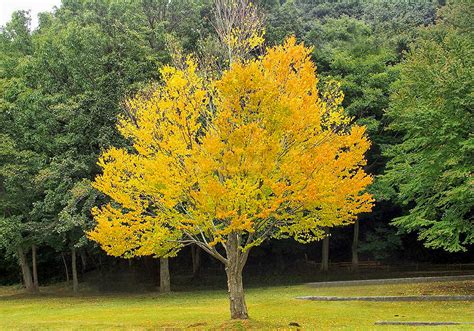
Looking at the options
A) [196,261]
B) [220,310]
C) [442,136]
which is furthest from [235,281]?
[196,261]

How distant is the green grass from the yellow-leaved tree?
11.2ft

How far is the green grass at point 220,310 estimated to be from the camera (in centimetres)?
1612

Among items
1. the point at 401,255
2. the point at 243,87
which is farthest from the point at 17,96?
the point at 401,255

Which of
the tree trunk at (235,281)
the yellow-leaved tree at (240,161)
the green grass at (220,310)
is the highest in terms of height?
the yellow-leaved tree at (240,161)

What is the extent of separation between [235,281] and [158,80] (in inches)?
747

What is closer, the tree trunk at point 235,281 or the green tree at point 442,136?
the tree trunk at point 235,281

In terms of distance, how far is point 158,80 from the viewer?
103ft

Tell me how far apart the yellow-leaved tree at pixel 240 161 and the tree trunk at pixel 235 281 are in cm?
137

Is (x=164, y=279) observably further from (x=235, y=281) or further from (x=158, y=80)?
(x=235, y=281)

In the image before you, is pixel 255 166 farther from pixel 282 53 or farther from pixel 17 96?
pixel 17 96

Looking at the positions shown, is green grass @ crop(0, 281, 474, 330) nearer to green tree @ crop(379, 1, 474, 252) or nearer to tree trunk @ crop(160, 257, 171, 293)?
tree trunk @ crop(160, 257, 171, 293)

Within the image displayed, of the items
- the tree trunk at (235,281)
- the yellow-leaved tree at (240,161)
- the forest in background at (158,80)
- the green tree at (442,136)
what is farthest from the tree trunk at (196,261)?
the yellow-leaved tree at (240,161)

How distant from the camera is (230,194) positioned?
1276 cm

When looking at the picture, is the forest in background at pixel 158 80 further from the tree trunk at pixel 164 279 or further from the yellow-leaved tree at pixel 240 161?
the tree trunk at pixel 164 279
